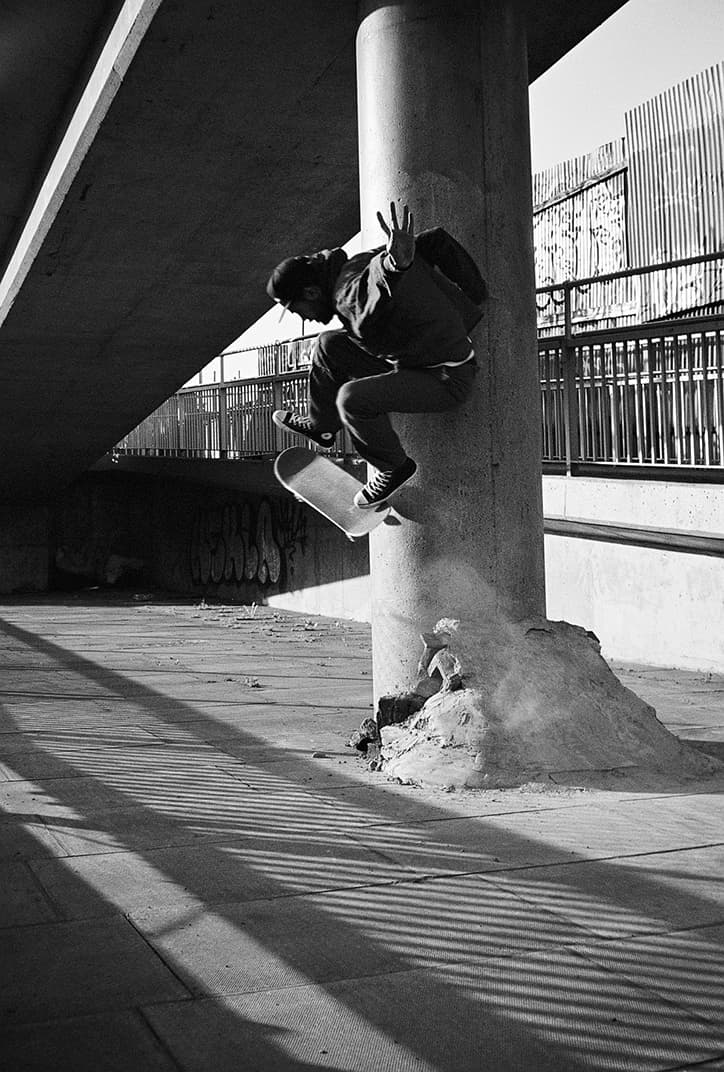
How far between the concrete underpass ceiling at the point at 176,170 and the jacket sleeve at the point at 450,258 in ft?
9.38

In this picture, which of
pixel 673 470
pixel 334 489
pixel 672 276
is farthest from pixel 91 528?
pixel 334 489

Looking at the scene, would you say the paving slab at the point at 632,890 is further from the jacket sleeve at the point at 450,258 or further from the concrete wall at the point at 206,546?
the concrete wall at the point at 206,546

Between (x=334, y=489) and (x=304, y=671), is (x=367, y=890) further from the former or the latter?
(x=304, y=671)

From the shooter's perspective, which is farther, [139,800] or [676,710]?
[676,710]

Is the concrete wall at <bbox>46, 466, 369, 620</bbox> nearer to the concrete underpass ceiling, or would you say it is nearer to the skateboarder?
the concrete underpass ceiling

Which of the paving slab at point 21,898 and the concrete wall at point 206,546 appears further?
the concrete wall at point 206,546

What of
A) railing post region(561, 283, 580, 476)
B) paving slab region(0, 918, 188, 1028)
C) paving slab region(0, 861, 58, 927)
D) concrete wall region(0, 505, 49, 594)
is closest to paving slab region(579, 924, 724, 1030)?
paving slab region(0, 918, 188, 1028)

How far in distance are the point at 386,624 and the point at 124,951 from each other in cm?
373

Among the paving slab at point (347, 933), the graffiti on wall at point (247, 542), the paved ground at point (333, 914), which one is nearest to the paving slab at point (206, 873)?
the paved ground at point (333, 914)

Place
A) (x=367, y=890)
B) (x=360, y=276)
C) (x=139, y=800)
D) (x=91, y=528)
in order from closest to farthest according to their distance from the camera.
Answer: (x=367, y=890)
(x=139, y=800)
(x=360, y=276)
(x=91, y=528)

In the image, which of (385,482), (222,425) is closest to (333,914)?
(385,482)

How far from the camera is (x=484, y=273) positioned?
7.29 m

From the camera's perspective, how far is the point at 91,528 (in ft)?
95.3

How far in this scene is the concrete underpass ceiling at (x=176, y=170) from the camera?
9.20 metres
